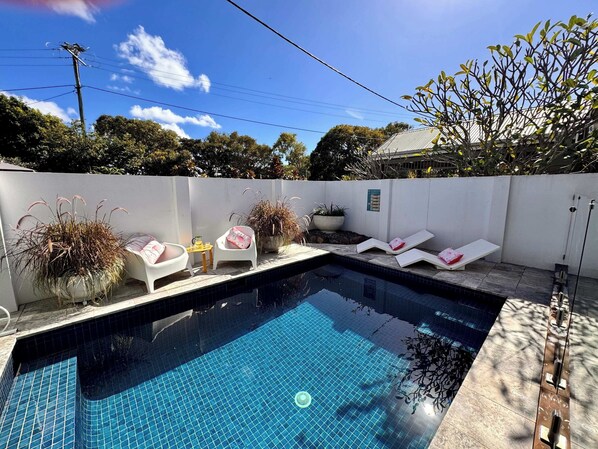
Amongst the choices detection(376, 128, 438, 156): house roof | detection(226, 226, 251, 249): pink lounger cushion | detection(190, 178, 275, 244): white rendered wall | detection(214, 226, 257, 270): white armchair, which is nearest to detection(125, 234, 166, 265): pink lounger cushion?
detection(214, 226, 257, 270): white armchair

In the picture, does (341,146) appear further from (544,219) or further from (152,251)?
(152,251)

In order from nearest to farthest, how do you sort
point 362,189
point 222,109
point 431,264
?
point 431,264 < point 362,189 < point 222,109

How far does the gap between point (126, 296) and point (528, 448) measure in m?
4.57

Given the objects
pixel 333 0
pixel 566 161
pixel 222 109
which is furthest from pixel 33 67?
pixel 566 161

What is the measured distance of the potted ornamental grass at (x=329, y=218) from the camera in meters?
8.04

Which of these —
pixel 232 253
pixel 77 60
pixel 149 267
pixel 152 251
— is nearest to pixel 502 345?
pixel 232 253

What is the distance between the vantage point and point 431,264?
5.24 m

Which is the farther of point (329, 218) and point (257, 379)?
point (329, 218)

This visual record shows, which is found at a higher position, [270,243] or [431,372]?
[270,243]

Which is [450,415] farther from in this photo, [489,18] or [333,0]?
[489,18]

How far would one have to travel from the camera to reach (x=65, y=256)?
3.24m

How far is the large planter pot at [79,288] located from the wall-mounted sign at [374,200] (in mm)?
6500

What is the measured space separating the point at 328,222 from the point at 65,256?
6319mm

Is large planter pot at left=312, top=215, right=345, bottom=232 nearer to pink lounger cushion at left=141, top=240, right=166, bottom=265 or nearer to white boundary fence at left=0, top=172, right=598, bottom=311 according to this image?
white boundary fence at left=0, top=172, right=598, bottom=311
